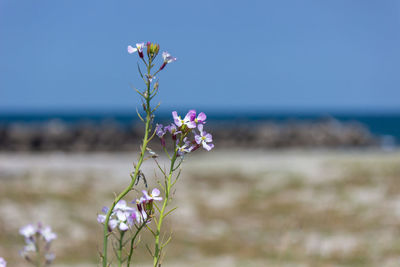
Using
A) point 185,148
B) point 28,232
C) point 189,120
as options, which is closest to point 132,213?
point 185,148

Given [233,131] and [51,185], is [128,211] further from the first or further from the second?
[233,131]

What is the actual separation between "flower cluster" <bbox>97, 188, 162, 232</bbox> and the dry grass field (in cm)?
268

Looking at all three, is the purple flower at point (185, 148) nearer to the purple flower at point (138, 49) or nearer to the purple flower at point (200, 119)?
the purple flower at point (200, 119)

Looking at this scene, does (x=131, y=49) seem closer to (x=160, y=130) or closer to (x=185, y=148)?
(x=160, y=130)

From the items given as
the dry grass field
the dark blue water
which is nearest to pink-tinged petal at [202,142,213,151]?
the dry grass field

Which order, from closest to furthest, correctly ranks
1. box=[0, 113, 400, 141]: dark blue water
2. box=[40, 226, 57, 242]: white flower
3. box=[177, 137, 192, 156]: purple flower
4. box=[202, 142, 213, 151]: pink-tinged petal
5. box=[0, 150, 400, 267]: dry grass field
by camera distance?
box=[202, 142, 213, 151]: pink-tinged petal
box=[177, 137, 192, 156]: purple flower
box=[40, 226, 57, 242]: white flower
box=[0, 150, 400, 267]: dry grass field
box=[0, 113, 400, 141]: dark blue water

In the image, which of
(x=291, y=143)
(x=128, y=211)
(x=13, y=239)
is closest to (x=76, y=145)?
(x=291, y=143)

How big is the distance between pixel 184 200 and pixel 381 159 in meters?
9.43

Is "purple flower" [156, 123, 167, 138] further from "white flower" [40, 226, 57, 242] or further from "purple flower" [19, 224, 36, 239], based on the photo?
"purple flower" [19, 224, 36, 239]

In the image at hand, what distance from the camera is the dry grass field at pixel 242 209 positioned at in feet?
32.0

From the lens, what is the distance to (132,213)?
6.38 ft

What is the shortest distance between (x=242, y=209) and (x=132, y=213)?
1379cm

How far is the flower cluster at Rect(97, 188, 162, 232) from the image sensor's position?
187 cm

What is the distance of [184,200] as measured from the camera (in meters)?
16.3
